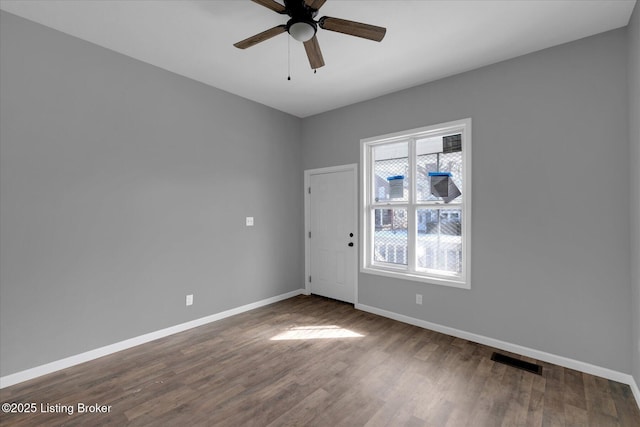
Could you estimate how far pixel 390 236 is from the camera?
3891 mm

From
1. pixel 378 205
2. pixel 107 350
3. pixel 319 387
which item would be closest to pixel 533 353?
pixel 319 387

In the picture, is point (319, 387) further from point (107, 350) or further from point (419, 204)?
point (419, 204)

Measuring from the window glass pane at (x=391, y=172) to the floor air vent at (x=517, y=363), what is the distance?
195cm

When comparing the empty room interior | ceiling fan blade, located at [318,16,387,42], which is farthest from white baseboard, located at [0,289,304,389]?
ceiling fan blade, located at [318,16,387,42]

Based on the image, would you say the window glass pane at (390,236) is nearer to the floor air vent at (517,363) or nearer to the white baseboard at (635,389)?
the floor air vent at (517,363)

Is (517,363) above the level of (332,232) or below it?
below

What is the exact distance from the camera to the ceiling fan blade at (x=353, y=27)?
73.8 inches

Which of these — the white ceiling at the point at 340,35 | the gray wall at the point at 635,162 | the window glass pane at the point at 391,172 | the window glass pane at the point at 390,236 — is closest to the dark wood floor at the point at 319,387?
the gray wall at the point at 635,162

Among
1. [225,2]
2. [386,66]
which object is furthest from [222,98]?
[386,66]

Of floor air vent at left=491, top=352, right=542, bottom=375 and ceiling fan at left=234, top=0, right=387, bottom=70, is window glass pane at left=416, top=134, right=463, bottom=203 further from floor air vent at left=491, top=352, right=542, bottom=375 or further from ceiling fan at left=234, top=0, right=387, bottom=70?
ceiling fan at left=234, top=0, right=387, bottom=70

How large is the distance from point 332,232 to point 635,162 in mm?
3298

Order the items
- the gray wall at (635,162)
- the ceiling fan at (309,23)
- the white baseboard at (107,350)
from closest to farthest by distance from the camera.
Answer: the ceiling fan at (309,23)
the gray wall at (635,162)
the white baseboard at (107,350)

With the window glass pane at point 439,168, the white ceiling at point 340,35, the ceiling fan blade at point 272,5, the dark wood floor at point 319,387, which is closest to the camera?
the ceiling fan blade at point 272,5

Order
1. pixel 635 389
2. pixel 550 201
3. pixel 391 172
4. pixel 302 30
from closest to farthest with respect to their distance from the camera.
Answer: pixel 302 30 < pixel 635 389 < pixel 550 201 < pixel 391 172
